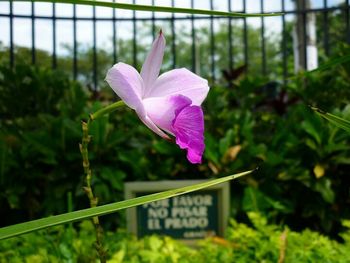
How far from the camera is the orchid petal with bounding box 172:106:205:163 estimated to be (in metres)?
0.57

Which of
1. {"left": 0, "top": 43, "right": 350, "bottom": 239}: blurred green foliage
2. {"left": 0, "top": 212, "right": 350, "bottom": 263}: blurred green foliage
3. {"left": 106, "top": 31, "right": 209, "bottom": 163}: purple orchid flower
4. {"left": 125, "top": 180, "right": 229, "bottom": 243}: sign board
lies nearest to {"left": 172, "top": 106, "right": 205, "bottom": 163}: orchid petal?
{"left": 106, "top": 31, "right": 209, "bottom": 163}: purple orchid flower

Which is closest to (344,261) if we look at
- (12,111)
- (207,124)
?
(207,124)

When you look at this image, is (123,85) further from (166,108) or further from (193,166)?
(193,166)

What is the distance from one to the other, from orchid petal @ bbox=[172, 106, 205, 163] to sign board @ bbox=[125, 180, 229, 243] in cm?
160

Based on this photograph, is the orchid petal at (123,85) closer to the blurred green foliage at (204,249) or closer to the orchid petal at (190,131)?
the orchid petal at (190,131)

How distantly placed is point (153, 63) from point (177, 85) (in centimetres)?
4

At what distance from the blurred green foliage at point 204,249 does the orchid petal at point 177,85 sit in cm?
72

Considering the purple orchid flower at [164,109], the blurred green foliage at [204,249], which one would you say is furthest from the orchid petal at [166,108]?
the blurred green foliage at [204,249]

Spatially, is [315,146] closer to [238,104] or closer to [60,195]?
[238,104]

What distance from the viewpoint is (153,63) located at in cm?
62

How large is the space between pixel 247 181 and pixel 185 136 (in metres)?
2.09

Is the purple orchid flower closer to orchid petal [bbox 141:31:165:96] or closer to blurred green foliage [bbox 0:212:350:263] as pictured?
orchid petal [bbox 141:31:165:96]

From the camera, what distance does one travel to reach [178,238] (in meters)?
2.21

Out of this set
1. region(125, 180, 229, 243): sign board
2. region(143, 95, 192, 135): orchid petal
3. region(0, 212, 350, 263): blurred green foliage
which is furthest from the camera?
region(125, 180, 229, 243): sign board
